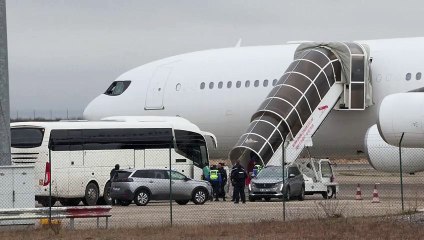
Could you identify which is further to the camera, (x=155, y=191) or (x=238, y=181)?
(x=155, y=191)

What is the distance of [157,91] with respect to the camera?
174ft

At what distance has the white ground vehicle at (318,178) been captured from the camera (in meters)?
42.7

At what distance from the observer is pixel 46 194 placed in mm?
40375

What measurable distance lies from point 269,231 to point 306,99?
20656 mm

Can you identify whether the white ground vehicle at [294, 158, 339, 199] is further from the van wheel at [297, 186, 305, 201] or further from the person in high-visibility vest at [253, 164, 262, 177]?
the person in high-visibility vest at [253, 164, 262, 177]

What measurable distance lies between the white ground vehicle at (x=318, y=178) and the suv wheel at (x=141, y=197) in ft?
19.6

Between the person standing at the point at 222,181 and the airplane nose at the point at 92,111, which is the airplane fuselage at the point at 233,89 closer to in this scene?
the airplane nose at the point at 92,111

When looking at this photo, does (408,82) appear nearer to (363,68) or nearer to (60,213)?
(363,68)

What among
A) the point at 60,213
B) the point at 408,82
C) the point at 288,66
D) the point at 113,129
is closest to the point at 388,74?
the point at 408,82

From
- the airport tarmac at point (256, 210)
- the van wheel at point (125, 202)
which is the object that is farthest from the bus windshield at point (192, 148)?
the van wheel at point (125, 202)

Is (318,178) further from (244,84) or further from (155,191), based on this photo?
(244,84)

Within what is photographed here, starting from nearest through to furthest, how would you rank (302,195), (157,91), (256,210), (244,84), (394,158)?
(256,210), (394,158), (302,195), (244,84), (157,91)

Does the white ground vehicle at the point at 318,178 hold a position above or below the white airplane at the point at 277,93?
below

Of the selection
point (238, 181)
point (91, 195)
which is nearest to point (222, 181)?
point (238, 181)
